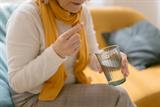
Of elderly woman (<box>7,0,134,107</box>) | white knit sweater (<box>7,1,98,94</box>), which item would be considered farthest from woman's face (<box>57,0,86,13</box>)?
white knit sweater (<box>7,1,98,94</box>)

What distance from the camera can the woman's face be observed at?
131 centimetres

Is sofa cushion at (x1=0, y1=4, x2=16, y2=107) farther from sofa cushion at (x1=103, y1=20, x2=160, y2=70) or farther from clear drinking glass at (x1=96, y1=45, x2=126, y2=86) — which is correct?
sofa cushion at (x1=103, y1=20, x2=160, y2=70)

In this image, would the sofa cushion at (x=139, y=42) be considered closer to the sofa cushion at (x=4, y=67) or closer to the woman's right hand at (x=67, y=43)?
the sofa cushion at (x=4, y=67)

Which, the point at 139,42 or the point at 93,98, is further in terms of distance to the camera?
the point at 139,42

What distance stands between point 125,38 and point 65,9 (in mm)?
1043

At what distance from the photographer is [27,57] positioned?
4.06ft

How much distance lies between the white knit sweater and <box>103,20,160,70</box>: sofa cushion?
1.01 metres

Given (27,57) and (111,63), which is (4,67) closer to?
(27,57)

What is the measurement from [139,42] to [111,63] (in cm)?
91

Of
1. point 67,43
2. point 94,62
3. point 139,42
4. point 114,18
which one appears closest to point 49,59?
point 67,43

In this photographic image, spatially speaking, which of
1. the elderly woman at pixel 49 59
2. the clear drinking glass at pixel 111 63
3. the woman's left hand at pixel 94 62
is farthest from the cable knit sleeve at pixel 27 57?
the woman's left hand at pixel 94 62

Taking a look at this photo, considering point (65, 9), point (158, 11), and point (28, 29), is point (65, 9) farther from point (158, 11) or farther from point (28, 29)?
point (158, 11)

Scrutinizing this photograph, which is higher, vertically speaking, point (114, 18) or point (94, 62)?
point (94, 62)

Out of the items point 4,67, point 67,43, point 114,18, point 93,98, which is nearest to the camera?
point 67,43
